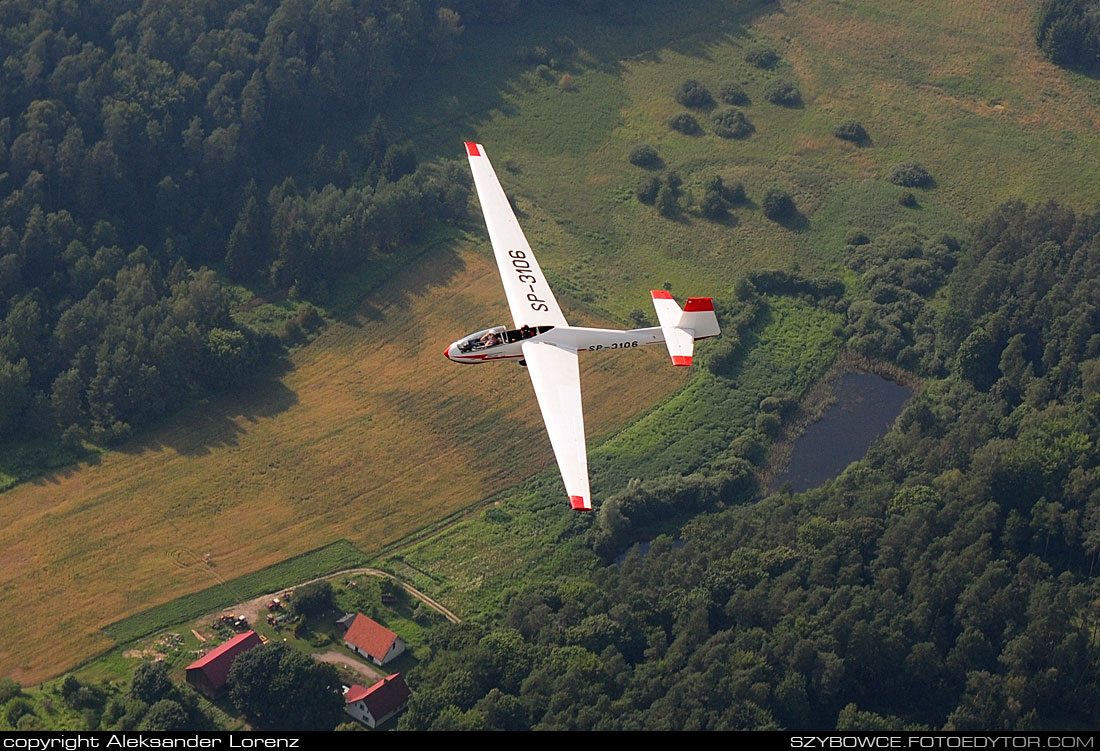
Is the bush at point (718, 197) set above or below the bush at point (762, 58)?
below

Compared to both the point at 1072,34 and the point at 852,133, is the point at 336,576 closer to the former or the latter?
the point at 852,133

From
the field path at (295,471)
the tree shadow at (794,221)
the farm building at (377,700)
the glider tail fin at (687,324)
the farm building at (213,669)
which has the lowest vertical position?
the farm building at (377,700)

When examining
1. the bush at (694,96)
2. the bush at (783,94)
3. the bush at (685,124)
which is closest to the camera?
the bush at (685,124)

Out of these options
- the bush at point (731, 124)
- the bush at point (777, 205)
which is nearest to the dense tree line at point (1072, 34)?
the bush at point (731, 124)

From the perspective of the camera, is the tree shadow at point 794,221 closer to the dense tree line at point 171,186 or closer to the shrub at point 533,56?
the dense tree line at point 171,186

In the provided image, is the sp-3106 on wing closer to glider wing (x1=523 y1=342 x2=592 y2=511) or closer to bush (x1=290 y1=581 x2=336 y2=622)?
glider wing (x1=523 y1=342 x2=592 y2=511)

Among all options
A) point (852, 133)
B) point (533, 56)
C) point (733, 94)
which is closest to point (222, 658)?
point (533, 56)

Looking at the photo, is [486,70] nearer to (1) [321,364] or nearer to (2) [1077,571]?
(1) [321,364]

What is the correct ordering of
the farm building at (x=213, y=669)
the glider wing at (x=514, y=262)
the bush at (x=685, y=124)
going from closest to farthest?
the glider wing at (x=514, y=262), the farm building at (x=213, y=669), the bush at (x=685, y=124)
